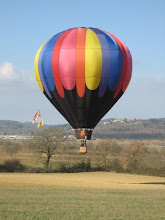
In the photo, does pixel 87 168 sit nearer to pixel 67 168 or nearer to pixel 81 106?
pixel 67 168

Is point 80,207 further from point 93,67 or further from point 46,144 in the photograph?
point 46,144

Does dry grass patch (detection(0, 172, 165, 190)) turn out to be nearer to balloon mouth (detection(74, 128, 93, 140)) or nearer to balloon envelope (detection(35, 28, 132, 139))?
balloon mouth (detection(74, 128, 93, 140))

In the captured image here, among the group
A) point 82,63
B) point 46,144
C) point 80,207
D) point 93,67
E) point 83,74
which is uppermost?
Answer: point 82,63

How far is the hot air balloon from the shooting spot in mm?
32406

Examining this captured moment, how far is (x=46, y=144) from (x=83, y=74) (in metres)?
35.6

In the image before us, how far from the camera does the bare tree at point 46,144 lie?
66.7 m

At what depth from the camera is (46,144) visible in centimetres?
6712

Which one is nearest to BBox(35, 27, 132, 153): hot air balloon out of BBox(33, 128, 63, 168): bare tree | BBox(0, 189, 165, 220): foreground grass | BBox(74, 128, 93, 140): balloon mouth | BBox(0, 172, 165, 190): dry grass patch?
BBox(74, 128, 93, 140): balloon mouth

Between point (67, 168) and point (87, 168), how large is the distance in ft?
7.68

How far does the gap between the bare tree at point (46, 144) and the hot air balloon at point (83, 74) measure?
108 ft

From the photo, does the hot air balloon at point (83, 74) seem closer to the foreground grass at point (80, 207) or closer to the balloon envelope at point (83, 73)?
the balloon envelope at point (83, 73)

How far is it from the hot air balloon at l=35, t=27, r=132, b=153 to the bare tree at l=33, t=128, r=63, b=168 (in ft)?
108

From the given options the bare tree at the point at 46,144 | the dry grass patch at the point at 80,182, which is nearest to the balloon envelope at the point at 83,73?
the dry grass patch at the point at 80,182

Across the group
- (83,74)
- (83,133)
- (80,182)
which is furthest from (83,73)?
(80,182)
